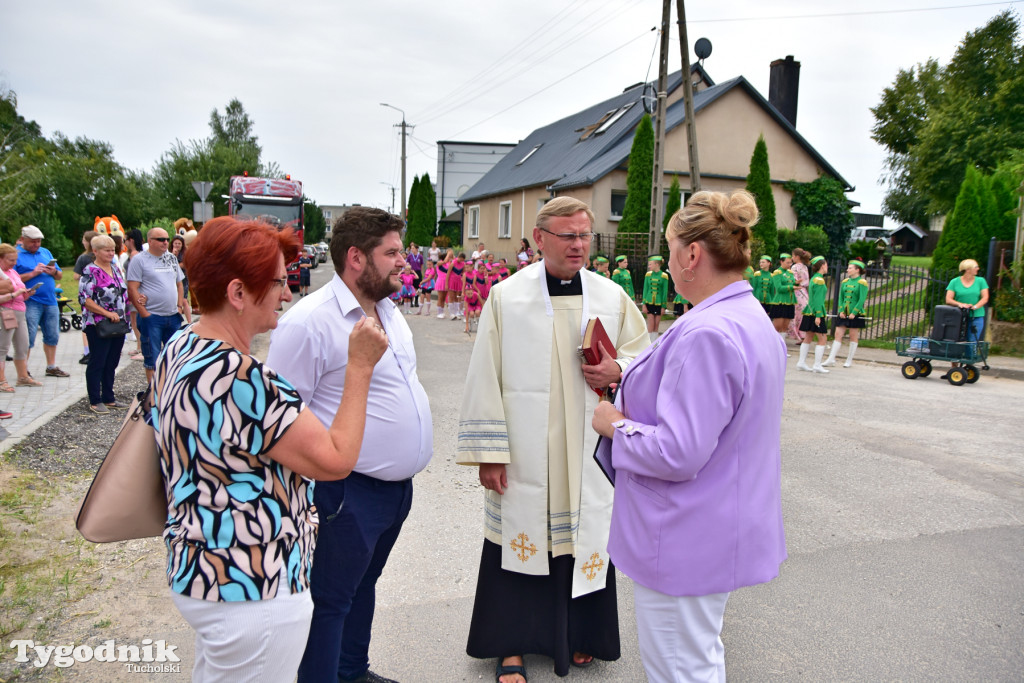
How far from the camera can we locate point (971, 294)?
1155 cm

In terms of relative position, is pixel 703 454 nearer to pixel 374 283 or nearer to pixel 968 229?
pixel 374 283

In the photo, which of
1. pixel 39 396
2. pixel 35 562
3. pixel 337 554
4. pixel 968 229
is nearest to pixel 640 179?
pixel 968 229

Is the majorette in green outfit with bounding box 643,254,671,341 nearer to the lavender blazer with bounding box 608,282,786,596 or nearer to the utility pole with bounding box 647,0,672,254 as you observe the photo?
the utility pole with bounding box 647,0,672,254

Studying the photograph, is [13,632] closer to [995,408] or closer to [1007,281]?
[995,408]

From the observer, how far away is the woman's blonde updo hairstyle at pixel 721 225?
2.09 metres

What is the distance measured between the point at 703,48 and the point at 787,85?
6.26 m

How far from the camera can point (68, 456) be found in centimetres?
600

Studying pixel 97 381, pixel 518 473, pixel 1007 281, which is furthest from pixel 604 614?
pixel 1007 281

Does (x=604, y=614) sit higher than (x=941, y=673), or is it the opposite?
(x=604, y=614)

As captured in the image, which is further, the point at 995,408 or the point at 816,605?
the point at 995,408

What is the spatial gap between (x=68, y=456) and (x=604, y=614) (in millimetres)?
4924

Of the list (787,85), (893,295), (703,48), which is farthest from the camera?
(787,85)

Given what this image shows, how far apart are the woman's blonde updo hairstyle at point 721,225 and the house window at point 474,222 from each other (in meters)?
35.2

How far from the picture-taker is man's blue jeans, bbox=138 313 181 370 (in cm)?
806
